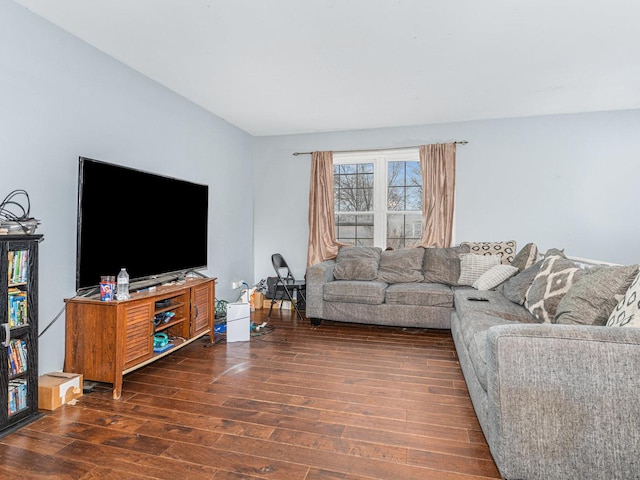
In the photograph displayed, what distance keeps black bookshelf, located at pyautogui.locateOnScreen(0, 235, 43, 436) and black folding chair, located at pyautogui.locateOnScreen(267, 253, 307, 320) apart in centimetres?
269

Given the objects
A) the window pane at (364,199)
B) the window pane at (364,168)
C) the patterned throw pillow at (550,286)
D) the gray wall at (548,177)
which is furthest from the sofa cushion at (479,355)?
the window pane at (364,168)

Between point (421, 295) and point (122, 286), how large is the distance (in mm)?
2866

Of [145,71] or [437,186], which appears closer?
[145,71]

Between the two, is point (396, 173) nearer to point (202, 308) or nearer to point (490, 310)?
point (490, 310)

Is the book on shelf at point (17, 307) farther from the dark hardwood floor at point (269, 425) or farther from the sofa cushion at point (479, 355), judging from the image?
the sofa cushion at point (479, 355)

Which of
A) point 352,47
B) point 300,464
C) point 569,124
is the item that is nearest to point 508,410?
point 300,464

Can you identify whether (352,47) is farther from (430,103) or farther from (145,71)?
(145,71)

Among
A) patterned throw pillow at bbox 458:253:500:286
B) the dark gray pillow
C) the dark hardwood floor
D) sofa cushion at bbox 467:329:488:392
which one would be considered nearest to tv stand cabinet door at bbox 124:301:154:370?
the dark hardwood floor

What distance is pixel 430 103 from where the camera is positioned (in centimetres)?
410

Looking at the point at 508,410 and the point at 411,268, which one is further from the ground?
the point at 411,268

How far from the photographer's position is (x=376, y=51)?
2920 millimetres

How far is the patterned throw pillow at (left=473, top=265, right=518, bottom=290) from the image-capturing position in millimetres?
3797

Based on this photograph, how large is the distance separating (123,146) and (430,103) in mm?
3106

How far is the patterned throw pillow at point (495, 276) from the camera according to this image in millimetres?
3797
